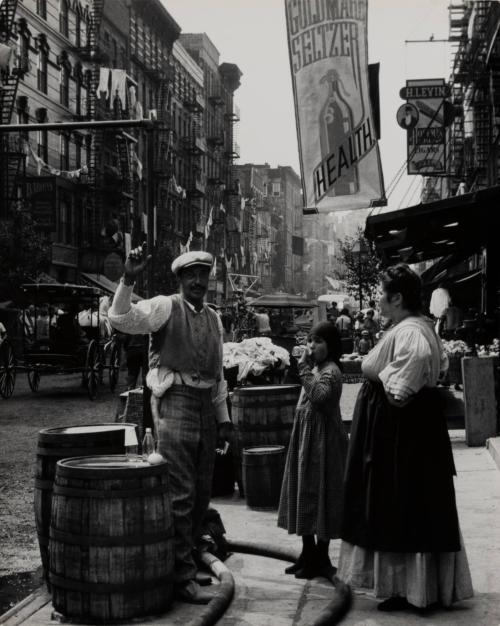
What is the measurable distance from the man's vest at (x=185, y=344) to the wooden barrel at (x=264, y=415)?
8.65ft

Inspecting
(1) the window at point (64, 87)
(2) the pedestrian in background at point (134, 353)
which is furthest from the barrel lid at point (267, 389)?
(1) the window at point (64, 87)

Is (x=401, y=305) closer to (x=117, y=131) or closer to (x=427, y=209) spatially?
(x=427, y=209)

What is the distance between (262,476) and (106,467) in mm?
3343

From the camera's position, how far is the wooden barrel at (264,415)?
8688 mm

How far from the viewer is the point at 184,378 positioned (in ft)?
19.4

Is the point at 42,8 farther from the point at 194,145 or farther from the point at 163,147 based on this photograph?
the point at 194,145

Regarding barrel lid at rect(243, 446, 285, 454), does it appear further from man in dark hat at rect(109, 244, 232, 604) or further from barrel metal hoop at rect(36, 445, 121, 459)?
barrel metal hoop at rect(36, 445, 121, 459)

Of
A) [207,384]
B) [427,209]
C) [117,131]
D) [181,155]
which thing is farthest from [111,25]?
[207,384]

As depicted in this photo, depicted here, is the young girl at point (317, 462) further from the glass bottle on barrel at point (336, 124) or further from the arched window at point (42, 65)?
the arched window at point (42, 65)

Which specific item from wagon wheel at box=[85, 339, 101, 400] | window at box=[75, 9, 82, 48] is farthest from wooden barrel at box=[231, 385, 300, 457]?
window at box=[75, 9, 82, 48]

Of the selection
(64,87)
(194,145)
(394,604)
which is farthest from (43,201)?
(194,145)

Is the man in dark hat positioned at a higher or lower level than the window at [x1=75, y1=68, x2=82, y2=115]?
lower

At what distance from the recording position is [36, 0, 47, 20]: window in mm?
42400

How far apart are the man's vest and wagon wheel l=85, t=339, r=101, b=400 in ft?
43.8
